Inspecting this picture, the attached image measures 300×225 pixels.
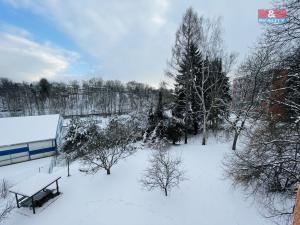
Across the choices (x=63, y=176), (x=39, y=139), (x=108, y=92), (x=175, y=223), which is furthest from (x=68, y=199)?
(x=108, y=92)

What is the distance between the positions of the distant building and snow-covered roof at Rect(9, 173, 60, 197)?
11.5 m

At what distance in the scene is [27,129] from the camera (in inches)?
837

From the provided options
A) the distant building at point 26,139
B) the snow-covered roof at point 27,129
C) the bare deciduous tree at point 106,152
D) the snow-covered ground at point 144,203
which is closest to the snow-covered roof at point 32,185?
the snow-covered ground at point 144,203

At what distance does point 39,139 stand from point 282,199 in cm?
2213

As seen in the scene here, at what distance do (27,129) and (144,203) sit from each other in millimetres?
19538

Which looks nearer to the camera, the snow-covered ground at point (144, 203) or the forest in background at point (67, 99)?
the snow-covered ground at point (144, 203)

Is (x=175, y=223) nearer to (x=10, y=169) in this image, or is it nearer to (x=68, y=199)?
(x=68, y=199)

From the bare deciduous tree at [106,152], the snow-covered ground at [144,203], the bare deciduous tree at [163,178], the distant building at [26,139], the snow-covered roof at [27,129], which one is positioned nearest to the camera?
the snow-covered ground at [144,203]

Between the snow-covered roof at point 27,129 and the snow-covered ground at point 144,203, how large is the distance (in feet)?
37.3

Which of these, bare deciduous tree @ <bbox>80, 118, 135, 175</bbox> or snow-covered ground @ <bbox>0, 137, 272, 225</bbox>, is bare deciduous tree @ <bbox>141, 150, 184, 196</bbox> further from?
bare deciduous tree @ <bbox>80, 118, 135, 175</bbox>

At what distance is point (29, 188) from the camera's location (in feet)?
29.5

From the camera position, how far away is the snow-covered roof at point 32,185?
8.71 metres

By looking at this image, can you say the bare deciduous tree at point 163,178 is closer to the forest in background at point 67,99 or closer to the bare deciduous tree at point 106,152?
the bare deciduous tree at point 106,152

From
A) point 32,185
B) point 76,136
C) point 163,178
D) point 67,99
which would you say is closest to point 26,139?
point 76,136
